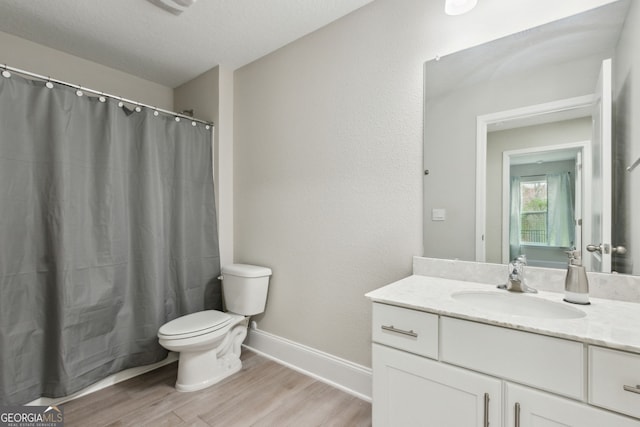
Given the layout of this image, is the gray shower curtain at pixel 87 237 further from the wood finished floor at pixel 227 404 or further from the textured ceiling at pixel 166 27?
the textured ceiling at pixel 166 27

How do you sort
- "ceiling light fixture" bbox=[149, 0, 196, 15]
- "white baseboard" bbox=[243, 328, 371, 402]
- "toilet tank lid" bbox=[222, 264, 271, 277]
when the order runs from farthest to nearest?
"toilet tank lid" bbox=[222, 264, 271, 277] → "white baseboard" bbox=[243, 328, 371, 402] → "ceiling light fixture" bbox=[149, 0, 196, 15]

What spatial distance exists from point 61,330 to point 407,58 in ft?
8.18

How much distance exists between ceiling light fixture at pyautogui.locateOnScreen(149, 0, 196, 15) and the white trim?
2.33m

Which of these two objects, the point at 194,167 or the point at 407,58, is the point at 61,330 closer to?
the point at 194,167

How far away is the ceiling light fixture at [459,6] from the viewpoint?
1378 millimetres

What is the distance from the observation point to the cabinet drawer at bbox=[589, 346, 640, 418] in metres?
0.77

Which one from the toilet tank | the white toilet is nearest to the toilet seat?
the white toilet

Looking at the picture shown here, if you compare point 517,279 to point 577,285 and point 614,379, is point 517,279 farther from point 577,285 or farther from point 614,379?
point 614,379

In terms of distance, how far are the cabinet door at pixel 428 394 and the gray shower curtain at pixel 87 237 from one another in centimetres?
168

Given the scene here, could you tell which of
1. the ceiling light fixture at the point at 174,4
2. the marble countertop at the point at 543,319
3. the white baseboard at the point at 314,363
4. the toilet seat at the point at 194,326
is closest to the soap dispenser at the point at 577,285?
the marble countertop at the point at 543,319

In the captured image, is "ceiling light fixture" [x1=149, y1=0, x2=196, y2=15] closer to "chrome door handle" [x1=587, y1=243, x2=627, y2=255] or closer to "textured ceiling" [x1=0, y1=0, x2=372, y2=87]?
"textured ceiling" [x1=0, y1=0, x2=372, y2=87]

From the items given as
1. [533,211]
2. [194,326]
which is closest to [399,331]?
[533,211]

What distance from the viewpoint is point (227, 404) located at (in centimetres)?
178

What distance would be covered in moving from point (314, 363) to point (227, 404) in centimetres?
59
